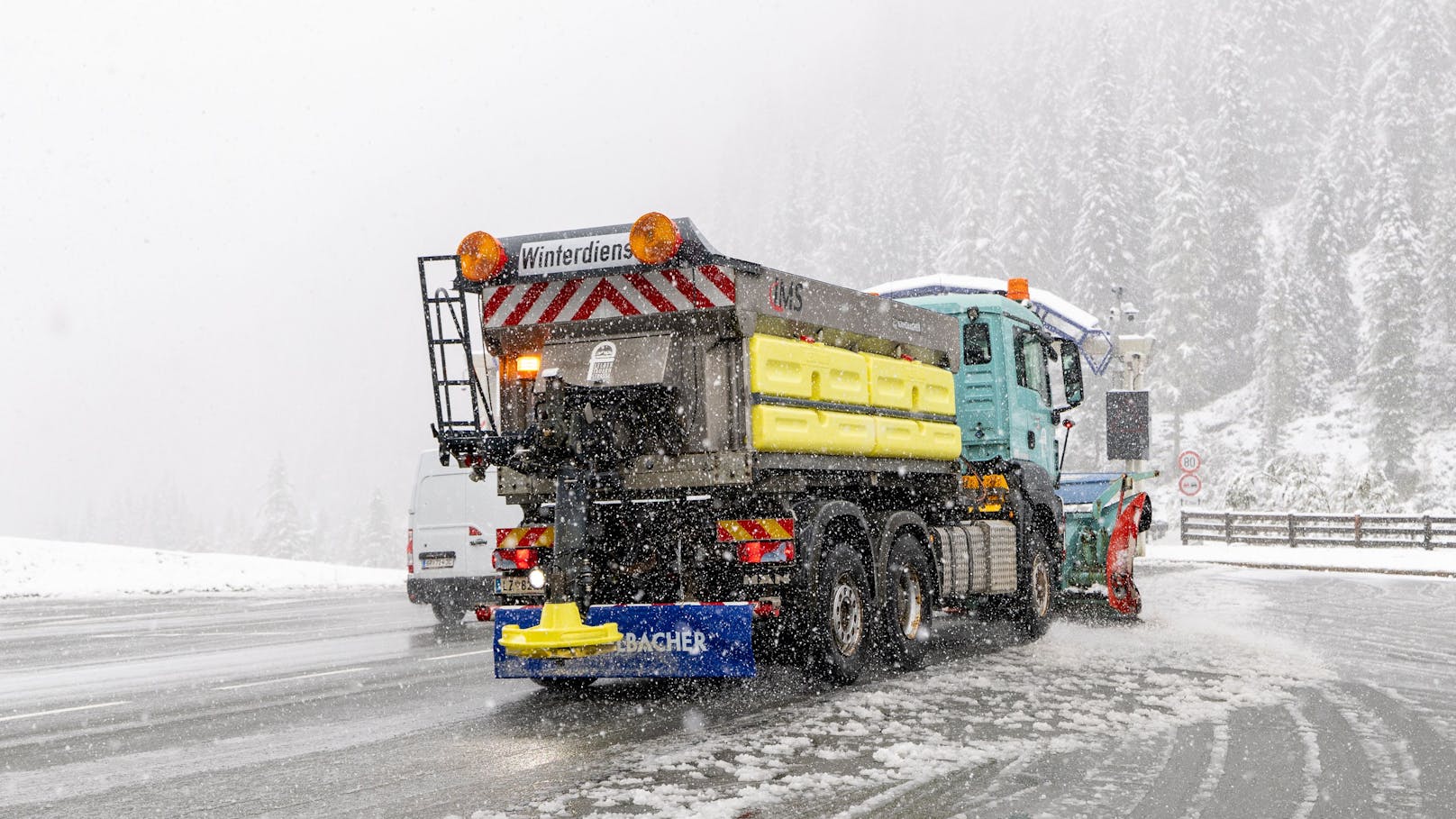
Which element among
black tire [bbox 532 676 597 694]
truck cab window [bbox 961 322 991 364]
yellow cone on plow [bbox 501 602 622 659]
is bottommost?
black tire [bbox 532 676 597 694]

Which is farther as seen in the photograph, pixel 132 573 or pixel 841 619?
pixel 132 573

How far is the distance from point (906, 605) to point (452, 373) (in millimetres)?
3930

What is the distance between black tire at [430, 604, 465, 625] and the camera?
15086 millimetres

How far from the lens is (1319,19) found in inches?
3472

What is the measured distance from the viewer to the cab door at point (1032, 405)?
483 inches

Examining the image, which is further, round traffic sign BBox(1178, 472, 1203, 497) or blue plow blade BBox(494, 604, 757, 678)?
round traffic sign BBox(1178, 472, 1203, 497)

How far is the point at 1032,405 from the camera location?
41.6ft

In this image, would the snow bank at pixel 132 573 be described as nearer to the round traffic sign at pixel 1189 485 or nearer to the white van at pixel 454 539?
the white van at pixel 454 539

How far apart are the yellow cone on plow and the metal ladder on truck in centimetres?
131

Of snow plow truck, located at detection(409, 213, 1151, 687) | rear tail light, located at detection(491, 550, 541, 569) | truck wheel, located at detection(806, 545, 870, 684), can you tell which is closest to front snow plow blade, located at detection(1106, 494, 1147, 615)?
snow plow truck, located at detection(409, 213, 1151, 687)

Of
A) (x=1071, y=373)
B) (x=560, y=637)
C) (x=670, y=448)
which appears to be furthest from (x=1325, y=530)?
(x=560, y=637)

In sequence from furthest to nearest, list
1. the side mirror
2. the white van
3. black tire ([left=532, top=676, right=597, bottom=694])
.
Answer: the white van, the side mirror, black tire ([left=532, top=676, right=597, bottom=694])

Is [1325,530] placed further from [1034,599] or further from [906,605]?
[906,605]

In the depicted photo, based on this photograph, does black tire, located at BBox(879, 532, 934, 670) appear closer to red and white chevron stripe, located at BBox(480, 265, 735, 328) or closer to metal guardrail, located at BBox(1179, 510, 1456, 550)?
red and white chevron stripe, located at BBox(480, 265, 735, 328)
